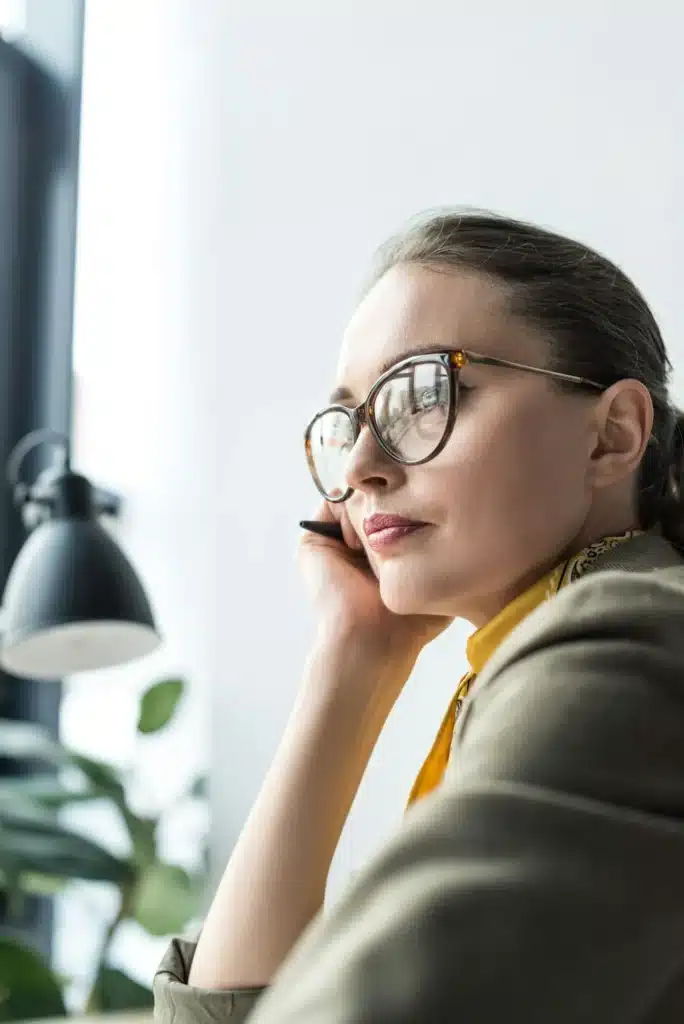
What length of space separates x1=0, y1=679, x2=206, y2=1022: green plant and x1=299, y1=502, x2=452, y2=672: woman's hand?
0.90m

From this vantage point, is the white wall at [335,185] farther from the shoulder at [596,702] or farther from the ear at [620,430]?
the shoulder at [596,702]

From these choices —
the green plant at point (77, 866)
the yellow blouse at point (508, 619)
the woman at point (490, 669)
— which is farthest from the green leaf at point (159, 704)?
the yellow blouse at point (508, 619)

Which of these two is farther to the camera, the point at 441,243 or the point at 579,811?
the point at 441,243

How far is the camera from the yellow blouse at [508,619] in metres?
0.83

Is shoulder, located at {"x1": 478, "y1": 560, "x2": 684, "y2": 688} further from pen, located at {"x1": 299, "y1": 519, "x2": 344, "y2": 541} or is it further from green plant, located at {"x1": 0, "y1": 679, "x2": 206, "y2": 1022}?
green plant, located at {"x1": 0, "y1": 679, "x2": 206, "y2": 1022}

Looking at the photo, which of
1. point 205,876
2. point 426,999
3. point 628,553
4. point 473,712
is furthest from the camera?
point 205,876

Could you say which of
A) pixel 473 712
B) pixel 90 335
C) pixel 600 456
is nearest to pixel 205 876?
pixel 90 335

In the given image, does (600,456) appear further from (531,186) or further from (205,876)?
(205,876)

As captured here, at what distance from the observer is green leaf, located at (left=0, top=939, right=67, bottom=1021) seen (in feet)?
5.75

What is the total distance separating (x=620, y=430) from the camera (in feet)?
2.93

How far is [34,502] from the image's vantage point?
169cm

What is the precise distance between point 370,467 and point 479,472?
0.09 metres

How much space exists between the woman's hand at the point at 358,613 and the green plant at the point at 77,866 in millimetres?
904

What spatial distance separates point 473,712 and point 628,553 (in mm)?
271
